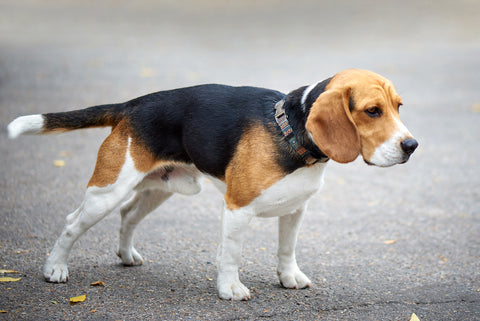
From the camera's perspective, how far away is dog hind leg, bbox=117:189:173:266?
4.87m

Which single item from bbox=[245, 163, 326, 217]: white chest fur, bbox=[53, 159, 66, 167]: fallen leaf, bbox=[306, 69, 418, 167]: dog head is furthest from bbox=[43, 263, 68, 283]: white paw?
bbox=[53, 159, 66, 167]: fallen leaf

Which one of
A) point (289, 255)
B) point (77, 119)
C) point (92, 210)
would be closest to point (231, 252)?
point (289, 255)

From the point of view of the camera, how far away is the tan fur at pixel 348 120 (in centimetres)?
371

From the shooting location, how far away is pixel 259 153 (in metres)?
4.09

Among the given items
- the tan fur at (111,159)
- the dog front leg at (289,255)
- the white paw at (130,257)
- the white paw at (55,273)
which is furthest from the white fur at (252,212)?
the white paw at (55,273)

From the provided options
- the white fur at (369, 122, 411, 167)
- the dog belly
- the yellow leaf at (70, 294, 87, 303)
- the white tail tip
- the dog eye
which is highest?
the dog eye

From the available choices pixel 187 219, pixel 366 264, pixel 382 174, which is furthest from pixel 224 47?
pixel 366 264

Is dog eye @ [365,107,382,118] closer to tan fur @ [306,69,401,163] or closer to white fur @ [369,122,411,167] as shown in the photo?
tan fur @ [306,69,401,163]

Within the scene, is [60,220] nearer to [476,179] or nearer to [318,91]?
[318,91]

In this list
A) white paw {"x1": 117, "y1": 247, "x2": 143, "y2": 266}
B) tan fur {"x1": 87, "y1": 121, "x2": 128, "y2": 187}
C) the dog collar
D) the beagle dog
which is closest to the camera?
the beagle dog

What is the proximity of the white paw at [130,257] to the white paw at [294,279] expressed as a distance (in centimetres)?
123

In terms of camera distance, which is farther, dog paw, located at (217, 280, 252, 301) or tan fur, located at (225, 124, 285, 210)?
dog paw, located at (217, 280, 252, 301)

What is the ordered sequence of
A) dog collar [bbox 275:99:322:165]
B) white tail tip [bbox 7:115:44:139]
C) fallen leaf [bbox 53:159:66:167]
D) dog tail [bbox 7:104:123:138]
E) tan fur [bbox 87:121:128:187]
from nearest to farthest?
dog collar [bbox 275:99:322:165] < tan fur [bbox 87:121:128:187] < white tail tip [bbox 7:115:44:139] < dog tail [bbox 7:104:123:138] < fallen leaf [bbox 53:159:66:167]

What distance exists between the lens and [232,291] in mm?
4211
